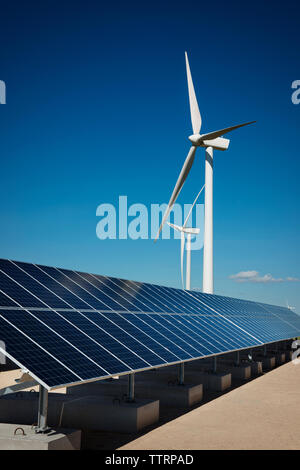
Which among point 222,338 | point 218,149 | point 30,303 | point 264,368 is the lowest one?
point 264,368

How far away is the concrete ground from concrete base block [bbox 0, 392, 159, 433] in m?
1.06

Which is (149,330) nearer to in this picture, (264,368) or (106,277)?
(106,277)

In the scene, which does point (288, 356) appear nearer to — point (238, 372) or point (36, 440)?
point (238, 372)

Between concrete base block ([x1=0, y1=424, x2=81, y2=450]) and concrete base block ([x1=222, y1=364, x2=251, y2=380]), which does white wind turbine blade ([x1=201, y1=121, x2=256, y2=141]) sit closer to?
concrete base block ([x1=222, y1=364, x2=251, y2=380])

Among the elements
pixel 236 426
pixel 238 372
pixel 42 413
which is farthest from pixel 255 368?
pixel 42 413

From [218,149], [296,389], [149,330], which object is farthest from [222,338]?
[218,149]

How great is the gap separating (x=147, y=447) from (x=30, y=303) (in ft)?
23.7

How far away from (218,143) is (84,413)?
1641 inches

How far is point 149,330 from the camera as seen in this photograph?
27906 mm

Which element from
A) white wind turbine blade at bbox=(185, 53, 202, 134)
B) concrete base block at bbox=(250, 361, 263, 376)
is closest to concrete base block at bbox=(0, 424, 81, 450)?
concrete base block at bbox=(250, 361, 263, 376)

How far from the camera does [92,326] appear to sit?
23094 mm

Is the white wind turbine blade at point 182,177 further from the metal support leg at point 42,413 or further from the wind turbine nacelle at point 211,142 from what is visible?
the metal support leg at point 42,413

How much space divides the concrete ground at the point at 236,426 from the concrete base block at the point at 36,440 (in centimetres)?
314
